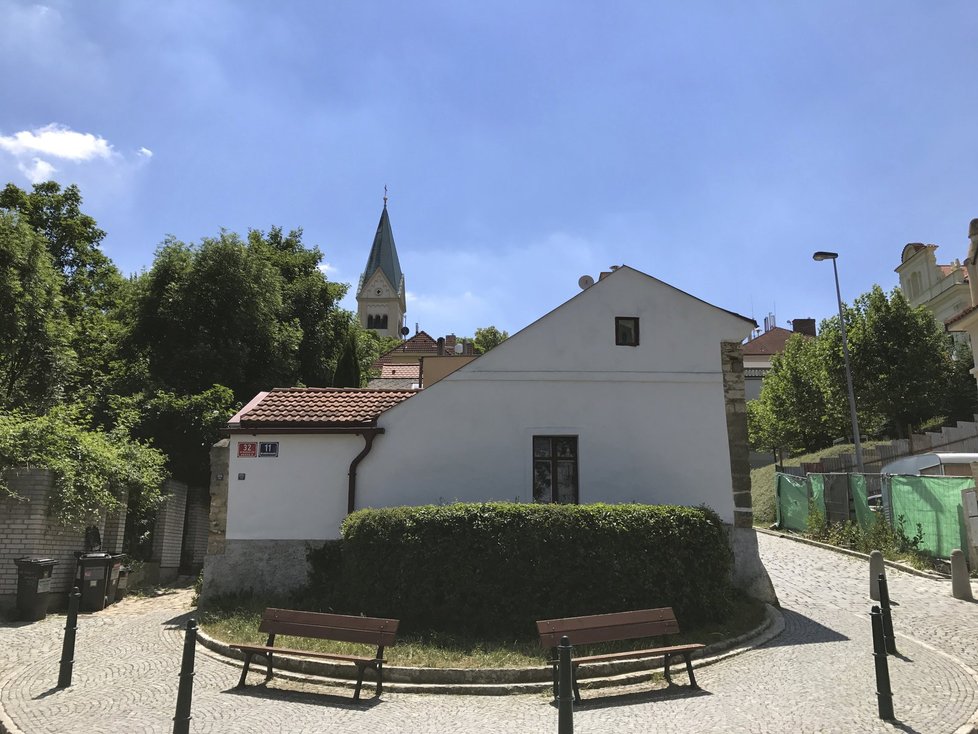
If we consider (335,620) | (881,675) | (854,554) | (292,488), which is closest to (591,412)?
(292,488)

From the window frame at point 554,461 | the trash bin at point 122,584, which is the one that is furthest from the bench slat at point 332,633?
the trash bin at point 122,584

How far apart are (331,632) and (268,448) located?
526 cm

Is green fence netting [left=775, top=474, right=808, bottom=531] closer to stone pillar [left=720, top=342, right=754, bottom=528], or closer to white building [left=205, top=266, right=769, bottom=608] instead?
stone pillar [left=720, top=342, right=754, bottom=528]

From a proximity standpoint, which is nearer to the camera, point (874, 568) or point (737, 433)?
point (874, 568)

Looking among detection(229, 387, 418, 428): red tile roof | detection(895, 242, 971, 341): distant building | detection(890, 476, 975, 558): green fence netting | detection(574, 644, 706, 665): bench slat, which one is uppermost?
detection(895, 242, 971, 341): distant building

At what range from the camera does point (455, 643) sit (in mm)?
9227

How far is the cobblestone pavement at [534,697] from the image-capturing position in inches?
264

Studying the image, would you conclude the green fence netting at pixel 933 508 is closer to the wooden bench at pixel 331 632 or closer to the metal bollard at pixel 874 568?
the metal bollard at pixel 874 568

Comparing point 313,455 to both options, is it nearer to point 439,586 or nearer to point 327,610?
point 327,610

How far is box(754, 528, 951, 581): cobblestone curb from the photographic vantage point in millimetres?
14039

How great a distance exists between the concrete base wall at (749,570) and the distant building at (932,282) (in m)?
34.5

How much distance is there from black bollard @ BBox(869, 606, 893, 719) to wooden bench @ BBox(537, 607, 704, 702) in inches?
71.6

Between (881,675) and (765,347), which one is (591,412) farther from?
(765,347)

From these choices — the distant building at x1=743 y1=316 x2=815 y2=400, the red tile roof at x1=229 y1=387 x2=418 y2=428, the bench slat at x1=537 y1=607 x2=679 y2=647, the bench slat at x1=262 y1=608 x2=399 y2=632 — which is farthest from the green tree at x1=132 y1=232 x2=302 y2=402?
the distant building at x1=743 y1=316 x2=815 y2=400
